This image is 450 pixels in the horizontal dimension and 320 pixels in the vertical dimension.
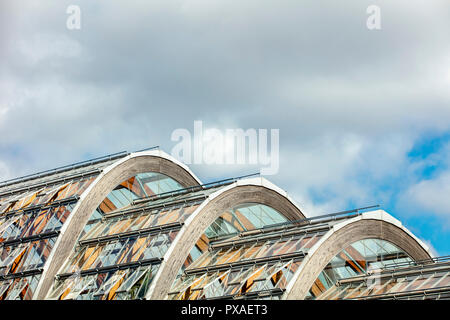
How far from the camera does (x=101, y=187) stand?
4616cm

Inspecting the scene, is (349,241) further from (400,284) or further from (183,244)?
(183,244)

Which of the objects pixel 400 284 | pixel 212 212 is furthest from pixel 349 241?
pixel 212 212

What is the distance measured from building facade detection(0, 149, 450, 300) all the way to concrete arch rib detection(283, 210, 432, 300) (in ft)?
0.23

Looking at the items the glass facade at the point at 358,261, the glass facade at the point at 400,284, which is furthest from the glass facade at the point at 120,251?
the glass facade at the point at 400,284

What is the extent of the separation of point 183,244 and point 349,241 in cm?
917

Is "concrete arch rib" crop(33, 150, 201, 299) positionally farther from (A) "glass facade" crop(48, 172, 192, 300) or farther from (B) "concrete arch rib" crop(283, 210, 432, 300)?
(B) "concrete arch rib" crop(283, 210, 432, 300)

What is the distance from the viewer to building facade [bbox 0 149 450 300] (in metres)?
37.6

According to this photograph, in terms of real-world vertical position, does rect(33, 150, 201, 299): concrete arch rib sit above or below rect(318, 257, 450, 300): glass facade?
above

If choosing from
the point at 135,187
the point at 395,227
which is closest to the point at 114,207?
the point at 135,187

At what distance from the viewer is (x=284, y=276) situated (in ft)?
121

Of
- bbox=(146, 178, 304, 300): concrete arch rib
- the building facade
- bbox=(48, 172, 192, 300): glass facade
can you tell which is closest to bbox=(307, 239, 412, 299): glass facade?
the building facade

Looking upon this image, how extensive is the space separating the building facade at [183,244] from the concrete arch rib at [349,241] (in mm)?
69
